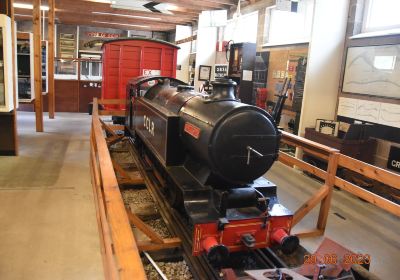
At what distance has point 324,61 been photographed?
5.85m

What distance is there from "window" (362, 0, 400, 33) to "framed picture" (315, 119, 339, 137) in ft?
5.34

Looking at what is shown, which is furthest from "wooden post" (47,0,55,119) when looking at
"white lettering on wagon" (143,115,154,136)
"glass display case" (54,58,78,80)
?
"glass display case" (54,58,78,80)

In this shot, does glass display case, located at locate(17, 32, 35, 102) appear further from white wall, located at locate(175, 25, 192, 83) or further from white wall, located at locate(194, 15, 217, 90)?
white wall, located at locate(175, 25, 192, 83)

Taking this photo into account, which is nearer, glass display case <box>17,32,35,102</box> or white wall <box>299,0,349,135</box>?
white wall <box>299,0,349,135</box>

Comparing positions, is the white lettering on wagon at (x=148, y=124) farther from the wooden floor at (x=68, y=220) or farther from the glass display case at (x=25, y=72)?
the glass display case at (x=25, y=72)

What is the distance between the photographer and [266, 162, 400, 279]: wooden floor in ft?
10.8

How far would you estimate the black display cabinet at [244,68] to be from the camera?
8.29 m

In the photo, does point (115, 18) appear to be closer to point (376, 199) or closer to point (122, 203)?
point (376, 199)

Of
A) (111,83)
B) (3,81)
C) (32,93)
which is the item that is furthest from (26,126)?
(3,81)

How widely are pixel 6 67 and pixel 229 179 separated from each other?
4.55m

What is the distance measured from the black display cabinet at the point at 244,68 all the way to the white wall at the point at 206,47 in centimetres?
312

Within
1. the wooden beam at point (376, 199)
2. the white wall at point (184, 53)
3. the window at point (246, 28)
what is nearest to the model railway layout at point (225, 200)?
the wooden beam at point (376, 199)

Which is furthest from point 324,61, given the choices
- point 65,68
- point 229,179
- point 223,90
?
point 65,68
